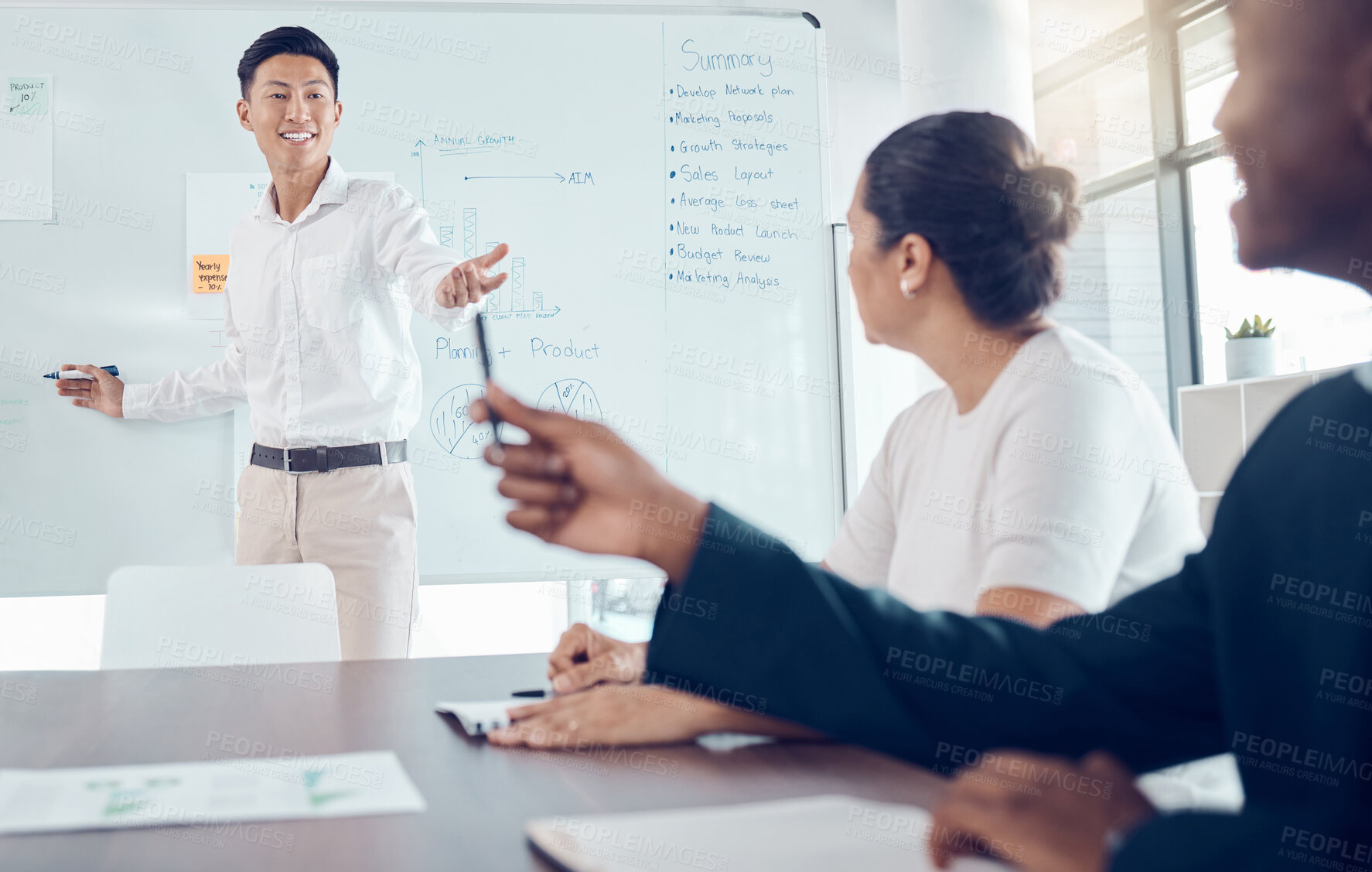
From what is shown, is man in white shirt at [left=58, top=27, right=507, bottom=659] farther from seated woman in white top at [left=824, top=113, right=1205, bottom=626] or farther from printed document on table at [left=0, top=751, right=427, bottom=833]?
printed document on table at [left=0, top=751, right=427, bottom=833]

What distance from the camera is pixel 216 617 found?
1929 mm

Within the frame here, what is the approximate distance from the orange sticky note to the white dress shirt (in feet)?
0.94

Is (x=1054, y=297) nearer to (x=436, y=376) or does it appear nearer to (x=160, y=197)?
(x=436, y=376)

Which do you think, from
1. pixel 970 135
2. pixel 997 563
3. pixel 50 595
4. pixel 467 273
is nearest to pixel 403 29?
pixel 467 273

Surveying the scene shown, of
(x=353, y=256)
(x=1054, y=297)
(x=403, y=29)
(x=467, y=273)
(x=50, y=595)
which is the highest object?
(x=403, y=29)

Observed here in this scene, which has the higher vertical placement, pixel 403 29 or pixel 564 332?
pixel 403 29

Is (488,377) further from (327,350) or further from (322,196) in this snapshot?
(322,196)

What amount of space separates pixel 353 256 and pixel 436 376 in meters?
0.54

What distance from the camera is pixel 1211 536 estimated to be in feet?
2.58

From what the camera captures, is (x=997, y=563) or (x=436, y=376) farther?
(x=436, y=376)

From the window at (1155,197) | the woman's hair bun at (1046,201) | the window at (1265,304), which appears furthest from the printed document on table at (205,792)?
the window at (1155,197)

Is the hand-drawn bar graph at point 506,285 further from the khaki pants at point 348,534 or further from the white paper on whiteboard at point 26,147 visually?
the white paper on whiteboard at point 26,147

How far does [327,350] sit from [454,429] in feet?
1.86

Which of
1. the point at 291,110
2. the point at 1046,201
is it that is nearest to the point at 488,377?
the point at 1046,201
